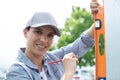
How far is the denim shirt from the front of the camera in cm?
170

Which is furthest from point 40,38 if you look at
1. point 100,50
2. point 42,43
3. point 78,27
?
point 78,27

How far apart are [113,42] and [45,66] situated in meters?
0.48

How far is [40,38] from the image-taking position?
1669mm

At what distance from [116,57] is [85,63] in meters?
8.93

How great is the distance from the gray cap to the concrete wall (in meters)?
0.30

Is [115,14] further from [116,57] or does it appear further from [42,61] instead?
[42,61]

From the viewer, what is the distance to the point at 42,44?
1668 millimetres

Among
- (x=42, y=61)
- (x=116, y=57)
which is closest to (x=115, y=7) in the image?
(x=116, y=57)

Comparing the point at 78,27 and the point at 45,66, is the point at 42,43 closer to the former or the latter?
the point at 45,66

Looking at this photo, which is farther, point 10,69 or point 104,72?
point 10,69

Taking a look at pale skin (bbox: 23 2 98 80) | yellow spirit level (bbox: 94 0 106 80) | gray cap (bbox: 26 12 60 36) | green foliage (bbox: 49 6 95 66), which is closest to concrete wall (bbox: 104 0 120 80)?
yellow spirit level (bbox: 94 0 106 80)

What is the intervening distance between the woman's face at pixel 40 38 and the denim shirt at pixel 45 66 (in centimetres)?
10

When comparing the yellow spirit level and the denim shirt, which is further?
the denim shirt

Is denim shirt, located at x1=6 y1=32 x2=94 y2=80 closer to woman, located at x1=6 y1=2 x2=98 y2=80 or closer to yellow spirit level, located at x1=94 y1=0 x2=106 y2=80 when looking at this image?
woman, located at x1=6 y1=2 x2=98 y2=80
